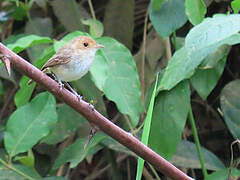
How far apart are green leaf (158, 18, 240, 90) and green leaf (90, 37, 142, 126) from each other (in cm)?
19

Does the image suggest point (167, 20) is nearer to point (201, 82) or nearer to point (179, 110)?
point (201, 82)

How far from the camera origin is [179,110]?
1.95 m

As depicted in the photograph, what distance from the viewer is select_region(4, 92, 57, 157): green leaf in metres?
2.17

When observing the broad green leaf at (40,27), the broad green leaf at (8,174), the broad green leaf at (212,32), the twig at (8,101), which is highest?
the broad green leaf at (212,32)

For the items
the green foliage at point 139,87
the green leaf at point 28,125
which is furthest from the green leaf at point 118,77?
the green leaf at point 28,125

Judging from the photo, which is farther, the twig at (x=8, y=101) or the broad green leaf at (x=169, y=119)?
the twig at (x=8, y=101)

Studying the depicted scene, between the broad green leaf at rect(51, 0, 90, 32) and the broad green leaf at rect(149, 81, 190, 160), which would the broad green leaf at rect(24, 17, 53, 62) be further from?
the broad green leaf at rect(149, 81, 190, 160)

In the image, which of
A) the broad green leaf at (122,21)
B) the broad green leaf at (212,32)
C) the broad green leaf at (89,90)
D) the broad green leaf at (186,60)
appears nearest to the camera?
the broad green leaf at (212,32)

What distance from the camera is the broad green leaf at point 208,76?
2.10 metres

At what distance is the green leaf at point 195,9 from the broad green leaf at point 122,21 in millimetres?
900

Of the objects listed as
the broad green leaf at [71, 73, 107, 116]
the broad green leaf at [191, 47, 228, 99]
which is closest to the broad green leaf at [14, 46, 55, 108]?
the broad green leaf at [71, 73, 107, 116]

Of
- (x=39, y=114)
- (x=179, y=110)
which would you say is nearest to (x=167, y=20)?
(x=179, y=110)

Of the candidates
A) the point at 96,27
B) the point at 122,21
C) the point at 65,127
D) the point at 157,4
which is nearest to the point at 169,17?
the point at 157,4

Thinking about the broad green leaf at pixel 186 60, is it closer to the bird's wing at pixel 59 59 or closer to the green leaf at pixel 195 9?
the green leaf at pixel 195 9
